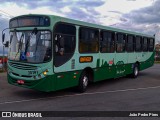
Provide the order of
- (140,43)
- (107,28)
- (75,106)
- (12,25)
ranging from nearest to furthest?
(75,106) → (12,25) → (107,28) → (140,43)

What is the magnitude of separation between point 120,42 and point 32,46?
22.8 feet

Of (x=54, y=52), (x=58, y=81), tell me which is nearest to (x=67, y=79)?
(x=58, y=81)

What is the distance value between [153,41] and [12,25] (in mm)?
13798

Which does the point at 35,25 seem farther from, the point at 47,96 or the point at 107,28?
the point at 107,28

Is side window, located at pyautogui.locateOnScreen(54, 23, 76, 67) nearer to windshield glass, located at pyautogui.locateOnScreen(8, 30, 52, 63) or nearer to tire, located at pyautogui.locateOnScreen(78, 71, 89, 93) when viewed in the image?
windshield glass, located at pyautogui.locateOnScreen(8, 30, 52, 63)

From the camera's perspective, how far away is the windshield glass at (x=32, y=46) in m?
9.64

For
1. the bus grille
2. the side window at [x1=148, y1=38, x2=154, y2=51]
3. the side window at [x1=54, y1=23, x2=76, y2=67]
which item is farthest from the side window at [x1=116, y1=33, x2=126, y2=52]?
the bus grille

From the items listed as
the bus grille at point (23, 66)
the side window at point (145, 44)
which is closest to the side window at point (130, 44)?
the side window at point (145, 44)

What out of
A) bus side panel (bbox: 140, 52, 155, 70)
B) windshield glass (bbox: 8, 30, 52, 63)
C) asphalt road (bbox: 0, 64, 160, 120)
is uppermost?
windshield glass (bbox: 8, 30, 52, 63)

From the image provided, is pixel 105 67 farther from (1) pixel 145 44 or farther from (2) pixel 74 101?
(1) pixel 145 44

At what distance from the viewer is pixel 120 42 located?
1542 cm

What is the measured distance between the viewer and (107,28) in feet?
45.2

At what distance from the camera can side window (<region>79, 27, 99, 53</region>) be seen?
11.5 m

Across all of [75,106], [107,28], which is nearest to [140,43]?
[107,28]
